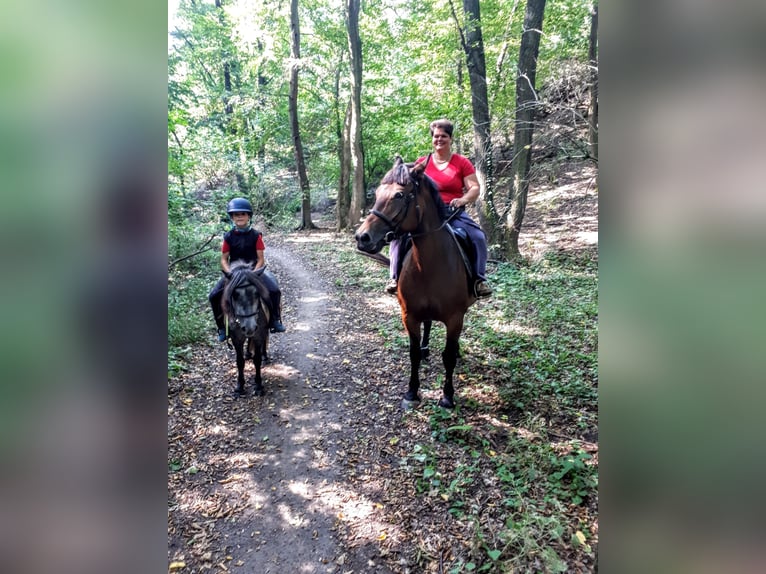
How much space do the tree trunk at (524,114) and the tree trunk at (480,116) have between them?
0.52 metres

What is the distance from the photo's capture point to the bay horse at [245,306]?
5324 mm

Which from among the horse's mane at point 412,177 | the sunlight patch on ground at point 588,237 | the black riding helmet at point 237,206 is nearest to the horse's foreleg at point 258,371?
the black riding helmet at point 237,206

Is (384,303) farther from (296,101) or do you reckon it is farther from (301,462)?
(296,101)

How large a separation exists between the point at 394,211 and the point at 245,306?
245 cm

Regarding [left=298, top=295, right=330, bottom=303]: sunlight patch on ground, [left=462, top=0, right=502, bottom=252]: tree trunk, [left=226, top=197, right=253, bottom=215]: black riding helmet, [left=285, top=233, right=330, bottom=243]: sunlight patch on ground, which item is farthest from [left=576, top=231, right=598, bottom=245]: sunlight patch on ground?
[left=285, top=233, right=330, bottom=243]: sunlight patch on ground

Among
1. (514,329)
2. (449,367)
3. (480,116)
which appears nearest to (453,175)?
(449,367)

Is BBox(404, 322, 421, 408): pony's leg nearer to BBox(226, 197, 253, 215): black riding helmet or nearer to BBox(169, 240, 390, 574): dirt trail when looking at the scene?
BBox(169, 240, 390, 574): dirt trail

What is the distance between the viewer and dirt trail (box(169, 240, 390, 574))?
3287 mm

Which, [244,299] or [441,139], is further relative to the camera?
[244,299]

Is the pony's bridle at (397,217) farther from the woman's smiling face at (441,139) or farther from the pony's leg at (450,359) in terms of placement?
the pony's leg at (450,359)

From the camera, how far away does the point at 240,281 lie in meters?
5.32
